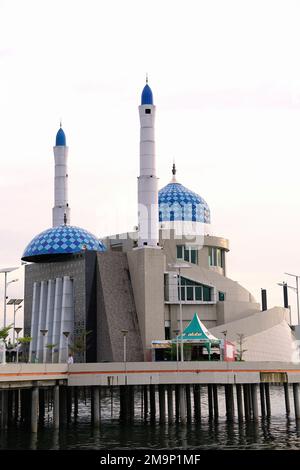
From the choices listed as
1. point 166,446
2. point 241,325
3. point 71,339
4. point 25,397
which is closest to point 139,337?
point 71,339

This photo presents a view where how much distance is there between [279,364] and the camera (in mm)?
79875

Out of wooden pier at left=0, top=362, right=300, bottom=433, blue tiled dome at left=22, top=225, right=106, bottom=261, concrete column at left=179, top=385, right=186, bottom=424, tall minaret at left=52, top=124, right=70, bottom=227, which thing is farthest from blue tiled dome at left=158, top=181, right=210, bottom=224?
concrete column at left=179, top=385, right=186, bottom=424

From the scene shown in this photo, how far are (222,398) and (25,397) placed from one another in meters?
44.1

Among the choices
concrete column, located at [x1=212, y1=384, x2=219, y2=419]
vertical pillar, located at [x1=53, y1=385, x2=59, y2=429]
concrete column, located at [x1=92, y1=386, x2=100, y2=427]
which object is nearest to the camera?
vertical pillar, located at [x1=53, y1=385, x2=59, y2=429]

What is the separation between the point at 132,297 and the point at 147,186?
13875mm

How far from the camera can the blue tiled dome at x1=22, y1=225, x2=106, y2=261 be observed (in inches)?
4446

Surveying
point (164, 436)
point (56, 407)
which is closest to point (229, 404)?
point (164, 436)

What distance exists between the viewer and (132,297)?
11031 cm

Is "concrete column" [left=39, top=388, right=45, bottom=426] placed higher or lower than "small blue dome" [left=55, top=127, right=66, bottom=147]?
lower

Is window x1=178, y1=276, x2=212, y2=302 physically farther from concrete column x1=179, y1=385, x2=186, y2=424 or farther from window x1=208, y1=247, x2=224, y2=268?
concrete column x1=179, y1=385, x2=186, y2=424

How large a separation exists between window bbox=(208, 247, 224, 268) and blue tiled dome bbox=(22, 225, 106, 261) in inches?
978

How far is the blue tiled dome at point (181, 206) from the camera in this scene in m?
136

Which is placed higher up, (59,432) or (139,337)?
(139,337)

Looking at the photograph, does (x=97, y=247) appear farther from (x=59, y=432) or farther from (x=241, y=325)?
(x=59, y=432)
